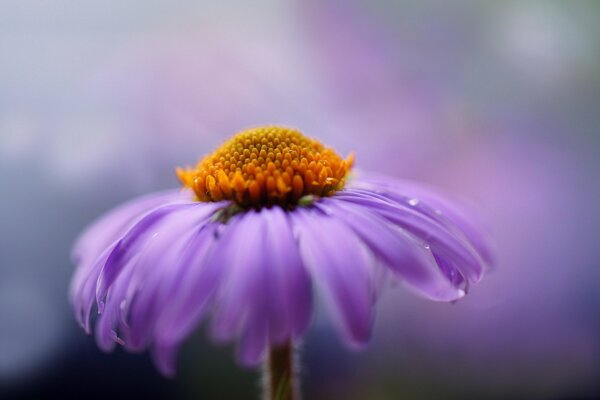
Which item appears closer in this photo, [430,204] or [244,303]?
[244,303]

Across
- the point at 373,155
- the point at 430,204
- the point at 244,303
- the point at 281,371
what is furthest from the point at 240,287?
the point at 373,155

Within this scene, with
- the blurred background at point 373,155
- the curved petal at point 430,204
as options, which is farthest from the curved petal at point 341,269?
the blurred background at point 373,155

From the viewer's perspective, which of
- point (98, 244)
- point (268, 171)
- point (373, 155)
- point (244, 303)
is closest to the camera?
point (244, 303)

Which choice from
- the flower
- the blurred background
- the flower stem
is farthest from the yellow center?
the blurred background

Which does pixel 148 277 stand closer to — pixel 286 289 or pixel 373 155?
pixel 286 289

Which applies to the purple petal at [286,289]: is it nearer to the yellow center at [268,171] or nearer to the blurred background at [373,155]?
the yellow center at [268,171]

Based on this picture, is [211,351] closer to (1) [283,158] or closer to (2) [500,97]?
(1) [283,158]

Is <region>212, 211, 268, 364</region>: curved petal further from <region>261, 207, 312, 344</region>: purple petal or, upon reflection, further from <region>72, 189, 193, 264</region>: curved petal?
<region>72, 189, 193, 264</region>: curved petal

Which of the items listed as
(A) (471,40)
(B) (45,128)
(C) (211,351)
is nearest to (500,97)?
(A) (471,40)

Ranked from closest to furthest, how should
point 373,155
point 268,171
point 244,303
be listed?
point 244,303, point 268,171, point 373,155
